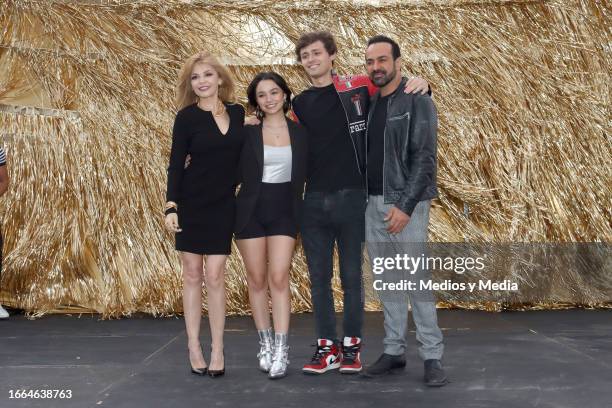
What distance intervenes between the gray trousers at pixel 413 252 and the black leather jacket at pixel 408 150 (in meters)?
0.10

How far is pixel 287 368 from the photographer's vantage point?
450 cm

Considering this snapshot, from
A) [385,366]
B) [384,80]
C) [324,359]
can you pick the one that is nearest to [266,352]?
[324,359]

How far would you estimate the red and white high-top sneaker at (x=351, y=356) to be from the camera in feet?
14.3

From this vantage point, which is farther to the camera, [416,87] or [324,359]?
[324,359]

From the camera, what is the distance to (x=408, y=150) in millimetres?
4141

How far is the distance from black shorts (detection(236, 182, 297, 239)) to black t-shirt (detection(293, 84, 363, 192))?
15 centimetres

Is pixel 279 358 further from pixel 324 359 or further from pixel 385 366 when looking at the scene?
pixel 385 366

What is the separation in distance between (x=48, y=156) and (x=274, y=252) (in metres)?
2.60

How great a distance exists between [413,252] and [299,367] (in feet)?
2.93

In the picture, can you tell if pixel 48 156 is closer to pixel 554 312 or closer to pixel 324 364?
pixel 324 364

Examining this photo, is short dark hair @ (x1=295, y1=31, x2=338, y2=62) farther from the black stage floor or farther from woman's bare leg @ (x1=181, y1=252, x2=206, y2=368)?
the black stage floor

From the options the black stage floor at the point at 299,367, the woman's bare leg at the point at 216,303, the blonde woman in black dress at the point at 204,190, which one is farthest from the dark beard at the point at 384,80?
the black stage floor at the point at 299,367

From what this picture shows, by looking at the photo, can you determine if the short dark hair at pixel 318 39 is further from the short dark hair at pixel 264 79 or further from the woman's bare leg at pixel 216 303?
the woman's bare leg at pixel 216 303

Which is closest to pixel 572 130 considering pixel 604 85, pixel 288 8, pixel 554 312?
pixel 604 85
